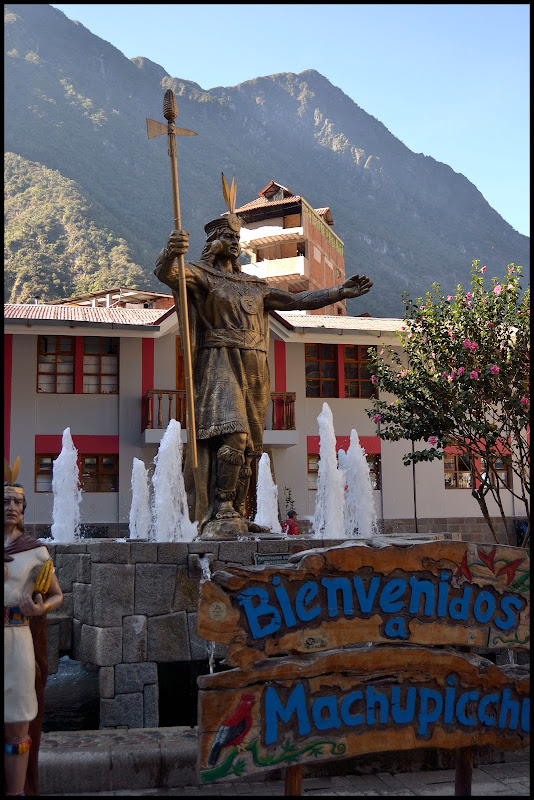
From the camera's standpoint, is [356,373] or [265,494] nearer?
[265,494]

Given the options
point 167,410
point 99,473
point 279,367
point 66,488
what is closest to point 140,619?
point 66,488

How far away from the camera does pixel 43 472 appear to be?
2047cm

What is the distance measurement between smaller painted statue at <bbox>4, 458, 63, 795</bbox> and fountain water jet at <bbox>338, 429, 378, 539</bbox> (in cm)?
994

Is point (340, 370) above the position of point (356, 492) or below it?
above

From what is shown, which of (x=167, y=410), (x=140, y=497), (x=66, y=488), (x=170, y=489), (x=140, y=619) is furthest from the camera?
(x=167, y=410)

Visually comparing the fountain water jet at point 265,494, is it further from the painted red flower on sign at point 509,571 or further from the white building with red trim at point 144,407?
the painted red flower on sign at point 509,571

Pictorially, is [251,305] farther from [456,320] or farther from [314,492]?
[314,492]

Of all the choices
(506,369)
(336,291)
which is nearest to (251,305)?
(336,291)

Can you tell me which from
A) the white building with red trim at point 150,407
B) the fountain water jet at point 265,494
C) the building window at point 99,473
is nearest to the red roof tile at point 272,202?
the white building with red trim at point 150,407

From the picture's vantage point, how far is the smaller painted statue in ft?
12.2

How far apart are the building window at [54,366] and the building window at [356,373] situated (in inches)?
295

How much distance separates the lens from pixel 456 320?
13.2 m

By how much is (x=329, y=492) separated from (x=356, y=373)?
7651mm

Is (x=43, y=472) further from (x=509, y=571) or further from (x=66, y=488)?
(x=509, y=571)
